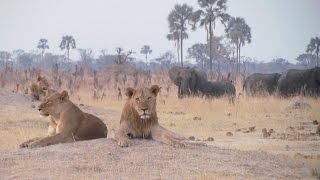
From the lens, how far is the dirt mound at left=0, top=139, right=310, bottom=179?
8.00 m

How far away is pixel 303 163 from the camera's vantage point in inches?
383

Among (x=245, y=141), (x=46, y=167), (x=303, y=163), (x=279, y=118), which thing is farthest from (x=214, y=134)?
(x=46, y=167)

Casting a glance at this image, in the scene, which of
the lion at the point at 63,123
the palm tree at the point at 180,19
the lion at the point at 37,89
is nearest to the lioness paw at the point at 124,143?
the lion at the point at 63,123

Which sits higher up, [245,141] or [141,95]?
[141,95]

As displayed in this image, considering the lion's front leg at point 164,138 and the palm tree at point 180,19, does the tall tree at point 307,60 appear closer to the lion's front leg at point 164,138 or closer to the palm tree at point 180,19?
the palm tree at point 180,19

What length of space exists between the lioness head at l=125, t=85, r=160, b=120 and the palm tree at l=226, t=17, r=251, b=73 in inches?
1946

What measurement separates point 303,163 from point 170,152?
2.21 meters

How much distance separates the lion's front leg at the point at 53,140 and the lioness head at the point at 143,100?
1.12m

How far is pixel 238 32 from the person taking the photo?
5950 cm

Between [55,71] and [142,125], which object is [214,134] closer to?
[142,125]

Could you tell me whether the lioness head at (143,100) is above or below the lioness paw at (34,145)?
above

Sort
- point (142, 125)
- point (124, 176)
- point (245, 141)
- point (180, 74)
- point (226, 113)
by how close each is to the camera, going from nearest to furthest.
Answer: point (124, 176), point (142, 125), point (245, 141), point (226, 113), point (180, 74)

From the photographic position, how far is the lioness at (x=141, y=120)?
8.94 meters

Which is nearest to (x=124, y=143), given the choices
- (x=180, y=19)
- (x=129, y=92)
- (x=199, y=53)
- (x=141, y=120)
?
(x=141, y=120)
